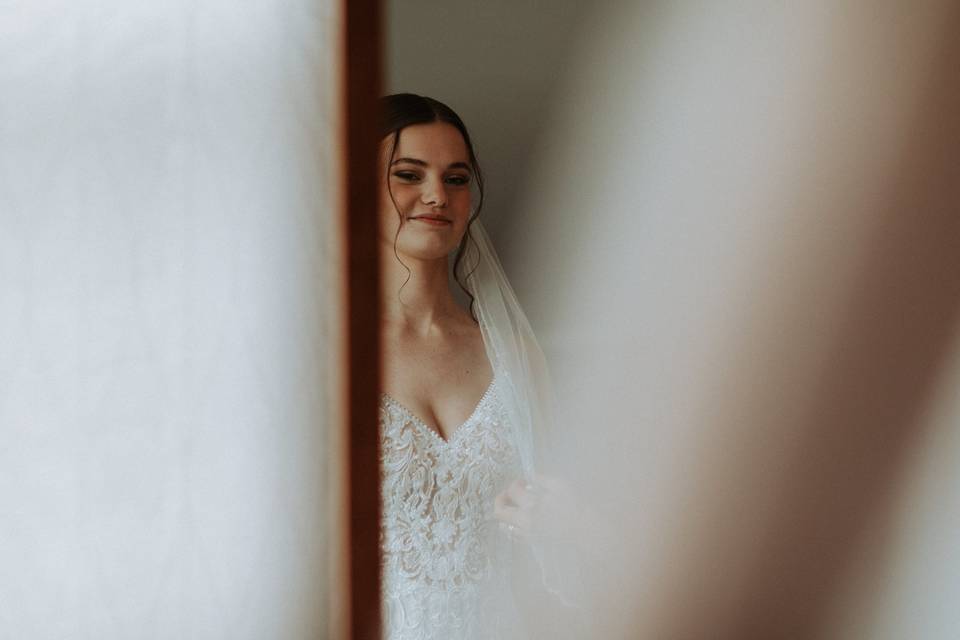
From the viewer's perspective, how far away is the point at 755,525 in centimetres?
44

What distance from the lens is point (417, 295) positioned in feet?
1.69

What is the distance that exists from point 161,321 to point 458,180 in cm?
25

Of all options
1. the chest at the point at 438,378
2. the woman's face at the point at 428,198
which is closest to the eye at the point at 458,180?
the woman's face at the point at 428,198

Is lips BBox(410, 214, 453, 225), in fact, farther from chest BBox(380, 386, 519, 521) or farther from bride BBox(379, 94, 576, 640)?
chest BBox(380, 386, 519, 521)

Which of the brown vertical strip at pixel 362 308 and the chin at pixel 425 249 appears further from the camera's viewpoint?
the chin at pixel 425 249

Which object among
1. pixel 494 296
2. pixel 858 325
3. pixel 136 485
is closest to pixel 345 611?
pixel 136 485

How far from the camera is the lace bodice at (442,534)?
471 mm

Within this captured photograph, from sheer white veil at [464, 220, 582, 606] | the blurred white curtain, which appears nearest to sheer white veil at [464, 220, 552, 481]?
sheer white veil at [464, 220, 582, 606]

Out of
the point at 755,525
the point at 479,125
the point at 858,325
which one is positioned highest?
the point at 479,125

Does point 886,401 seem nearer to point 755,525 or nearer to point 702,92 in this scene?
point 755,525

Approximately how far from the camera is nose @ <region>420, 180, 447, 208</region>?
0.51 metres

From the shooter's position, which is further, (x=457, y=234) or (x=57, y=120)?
(x=457, y=234)

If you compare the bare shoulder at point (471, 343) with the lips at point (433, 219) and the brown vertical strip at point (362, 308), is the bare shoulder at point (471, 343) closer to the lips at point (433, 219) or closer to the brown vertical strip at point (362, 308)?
the lips at point (433, 219)

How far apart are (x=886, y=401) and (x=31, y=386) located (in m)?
0.43
